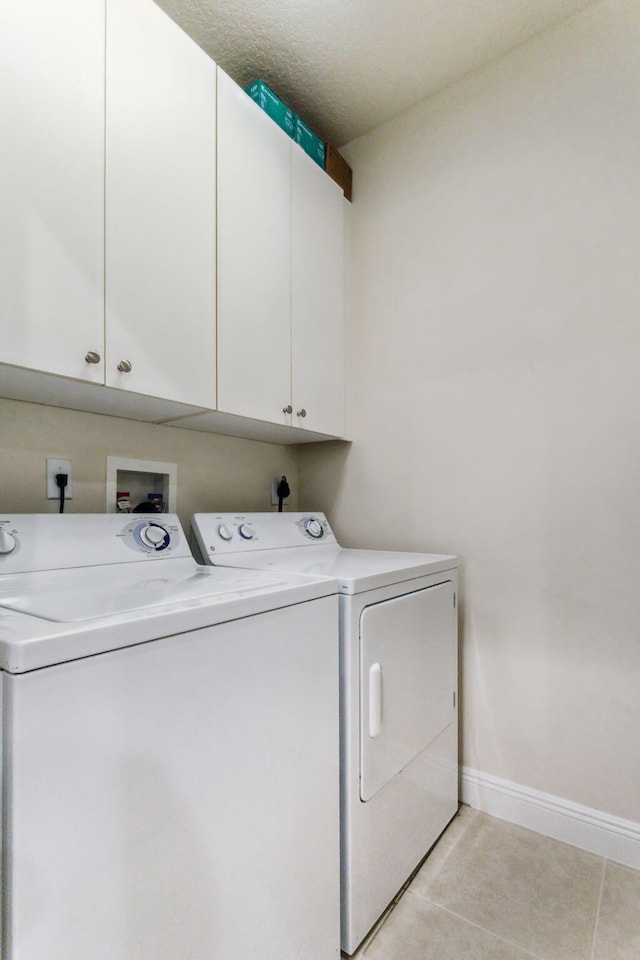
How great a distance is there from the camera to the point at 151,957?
2.34 feet

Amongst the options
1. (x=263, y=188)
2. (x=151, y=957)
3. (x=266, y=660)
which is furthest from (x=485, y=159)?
(x=151, y=957)

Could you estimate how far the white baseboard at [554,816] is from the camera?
146cm

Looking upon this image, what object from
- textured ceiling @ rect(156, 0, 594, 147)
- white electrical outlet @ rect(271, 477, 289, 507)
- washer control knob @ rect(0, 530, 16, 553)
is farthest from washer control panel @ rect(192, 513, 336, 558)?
textured ceiling @ rect(156, 0, 594, 147)

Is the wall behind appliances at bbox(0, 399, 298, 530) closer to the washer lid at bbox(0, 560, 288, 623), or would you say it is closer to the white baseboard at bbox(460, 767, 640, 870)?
the washer lid at bbox(0, 560, 288, 623)

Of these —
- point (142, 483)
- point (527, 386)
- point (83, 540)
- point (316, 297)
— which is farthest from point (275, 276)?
point (83, 540)

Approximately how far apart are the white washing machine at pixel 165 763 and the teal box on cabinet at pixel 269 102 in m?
1.64

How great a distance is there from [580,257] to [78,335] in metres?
1.56

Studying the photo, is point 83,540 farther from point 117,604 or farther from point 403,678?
point 403,678

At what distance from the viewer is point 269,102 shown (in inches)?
68.5

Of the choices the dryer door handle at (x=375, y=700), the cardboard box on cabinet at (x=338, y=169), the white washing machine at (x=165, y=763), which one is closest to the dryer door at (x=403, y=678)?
the dryer door handle at (x=375, y=700)

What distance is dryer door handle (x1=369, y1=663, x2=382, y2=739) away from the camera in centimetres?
120

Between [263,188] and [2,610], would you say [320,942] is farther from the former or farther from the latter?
[263,188]

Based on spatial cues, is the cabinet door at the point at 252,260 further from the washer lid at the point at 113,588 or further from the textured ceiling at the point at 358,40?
the washer lid at the point at 113,588

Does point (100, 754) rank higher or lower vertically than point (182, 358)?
lower
